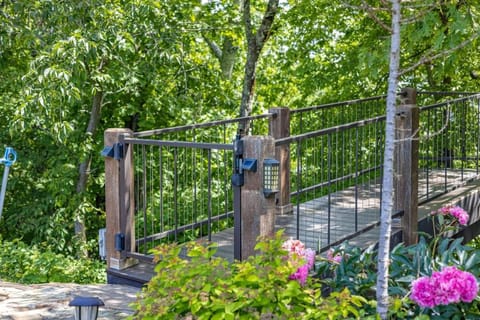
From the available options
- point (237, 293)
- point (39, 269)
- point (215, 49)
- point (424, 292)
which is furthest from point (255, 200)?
point (215, 49)

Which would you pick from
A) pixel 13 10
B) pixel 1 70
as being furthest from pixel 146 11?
→ pixel 1 70

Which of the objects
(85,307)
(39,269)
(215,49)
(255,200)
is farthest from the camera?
(215,49)

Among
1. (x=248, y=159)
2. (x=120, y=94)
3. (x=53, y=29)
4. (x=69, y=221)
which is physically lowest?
(x=69, y=221)

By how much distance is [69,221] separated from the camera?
10250 mm

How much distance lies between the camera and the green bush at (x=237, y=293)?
304 cm

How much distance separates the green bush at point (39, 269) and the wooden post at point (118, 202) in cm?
179

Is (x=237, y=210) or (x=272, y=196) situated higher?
(x=272, y=196)

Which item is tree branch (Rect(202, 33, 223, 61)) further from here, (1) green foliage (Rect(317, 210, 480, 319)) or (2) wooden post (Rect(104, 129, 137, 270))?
(1) green foliage (Rect(317, 210, 480, 319))

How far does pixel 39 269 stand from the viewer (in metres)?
6.71

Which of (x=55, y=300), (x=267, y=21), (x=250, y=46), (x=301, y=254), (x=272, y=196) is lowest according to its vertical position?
(x=55, y=300)

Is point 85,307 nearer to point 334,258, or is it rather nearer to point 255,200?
point 255,200

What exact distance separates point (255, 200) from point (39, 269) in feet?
11.6

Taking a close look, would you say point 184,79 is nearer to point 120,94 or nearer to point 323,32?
point 120,94

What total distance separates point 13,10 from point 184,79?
113 inches
